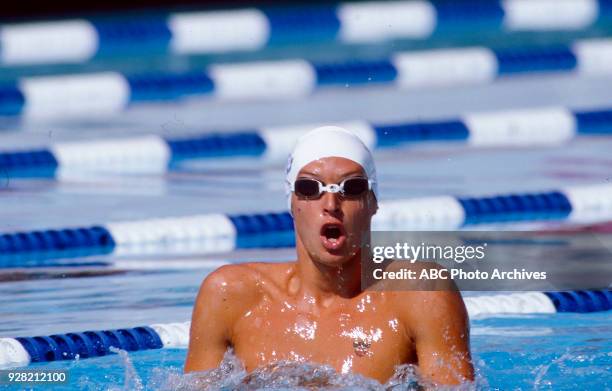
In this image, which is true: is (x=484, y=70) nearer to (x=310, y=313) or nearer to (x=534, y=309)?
(x=534, y=309)

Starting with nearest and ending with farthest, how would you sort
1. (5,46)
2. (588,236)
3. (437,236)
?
(437,236) → (588,236) → (5,46)

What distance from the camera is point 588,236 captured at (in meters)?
4.82

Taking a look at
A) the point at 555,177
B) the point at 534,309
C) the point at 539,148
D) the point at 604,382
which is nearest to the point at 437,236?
the point at 534,309

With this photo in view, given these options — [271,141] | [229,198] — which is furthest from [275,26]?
[229,198]

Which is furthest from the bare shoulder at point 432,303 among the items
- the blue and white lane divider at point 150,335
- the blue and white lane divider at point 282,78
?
the blue and white lane divider at point 282,78

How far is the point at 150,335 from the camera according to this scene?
12.0 feet

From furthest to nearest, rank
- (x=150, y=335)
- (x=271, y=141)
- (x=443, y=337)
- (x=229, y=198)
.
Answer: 1. (x=271, y=141)
2. (x=229, y=198)
3. (x=150, y=335)
4. (x=443, y=337)

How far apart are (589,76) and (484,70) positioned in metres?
0.57

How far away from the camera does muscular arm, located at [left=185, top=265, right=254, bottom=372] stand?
9.20ft

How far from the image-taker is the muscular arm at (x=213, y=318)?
2.80m

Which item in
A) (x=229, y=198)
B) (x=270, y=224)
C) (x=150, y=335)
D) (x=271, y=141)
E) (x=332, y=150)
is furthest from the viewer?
(x=271, y=141)

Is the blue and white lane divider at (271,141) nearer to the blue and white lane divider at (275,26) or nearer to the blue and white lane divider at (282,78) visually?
the blue and white lane divider at (282,78)

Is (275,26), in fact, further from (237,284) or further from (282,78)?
(237,284)

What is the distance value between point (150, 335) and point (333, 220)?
3.72ft
